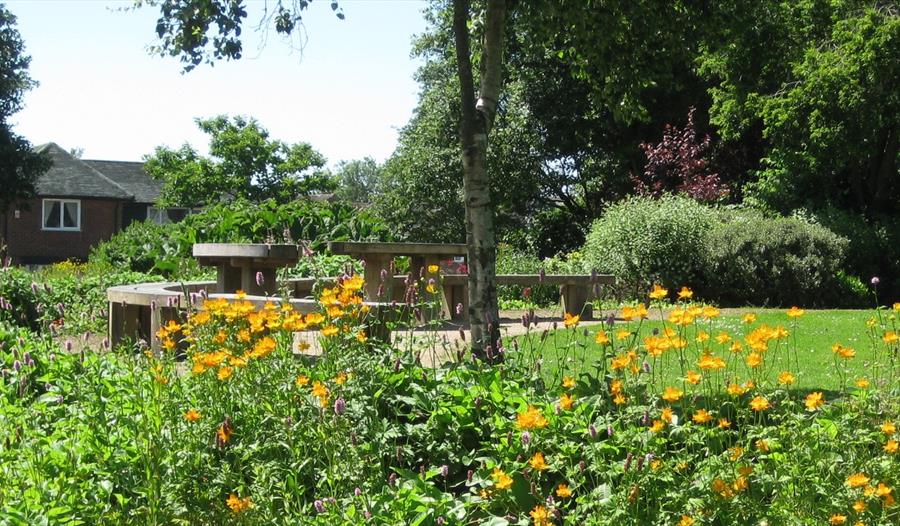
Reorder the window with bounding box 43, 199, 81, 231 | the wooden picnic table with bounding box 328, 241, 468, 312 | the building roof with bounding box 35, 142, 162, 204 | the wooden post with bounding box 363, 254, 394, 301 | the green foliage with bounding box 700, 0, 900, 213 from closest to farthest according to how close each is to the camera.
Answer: the wooden picnic table with bounding box 328, 241, 468, 312 < the wooden post with bounding box 363, 254, 394, 301 < the green foliage with bounding box 700, 0, 900, 213 < the window with bounding box 43, 199, 81, 231 < the building roof with bounding box 35, 142, 162, 204

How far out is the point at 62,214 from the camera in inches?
1608

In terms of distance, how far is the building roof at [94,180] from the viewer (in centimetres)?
4091

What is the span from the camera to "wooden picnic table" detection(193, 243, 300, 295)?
8.15 m

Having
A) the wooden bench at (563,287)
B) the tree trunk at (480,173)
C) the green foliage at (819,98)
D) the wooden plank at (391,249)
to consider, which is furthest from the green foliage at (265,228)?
the green foliage at (819,98)

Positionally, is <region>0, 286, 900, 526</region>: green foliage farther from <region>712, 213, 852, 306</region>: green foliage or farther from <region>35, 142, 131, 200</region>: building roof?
<region>35, 142, 131, 200</region>: building roof

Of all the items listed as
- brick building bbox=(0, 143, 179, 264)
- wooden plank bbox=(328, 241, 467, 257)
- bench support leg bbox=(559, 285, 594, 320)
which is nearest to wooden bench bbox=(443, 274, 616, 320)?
bench support leg bbox=(559, 285, 594, 320)

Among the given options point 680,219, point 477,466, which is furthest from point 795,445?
point 680,219

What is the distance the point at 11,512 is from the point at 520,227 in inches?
935

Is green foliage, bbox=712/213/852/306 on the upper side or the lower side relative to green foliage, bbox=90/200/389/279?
lower

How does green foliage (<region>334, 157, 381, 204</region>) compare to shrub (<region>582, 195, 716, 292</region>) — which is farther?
green foliage (<region>334, 157, 381, 204</region>)

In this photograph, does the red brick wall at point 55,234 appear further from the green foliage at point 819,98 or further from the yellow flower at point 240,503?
the yellow flower at point 240,503

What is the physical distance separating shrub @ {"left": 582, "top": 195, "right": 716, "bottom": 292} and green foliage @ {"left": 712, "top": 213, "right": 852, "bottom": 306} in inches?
12.8

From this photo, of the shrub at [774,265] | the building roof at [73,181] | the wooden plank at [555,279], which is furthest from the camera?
the building roof at [73,181]

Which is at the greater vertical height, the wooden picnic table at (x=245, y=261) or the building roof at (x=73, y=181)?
the building roof at (x=73, y=181)
